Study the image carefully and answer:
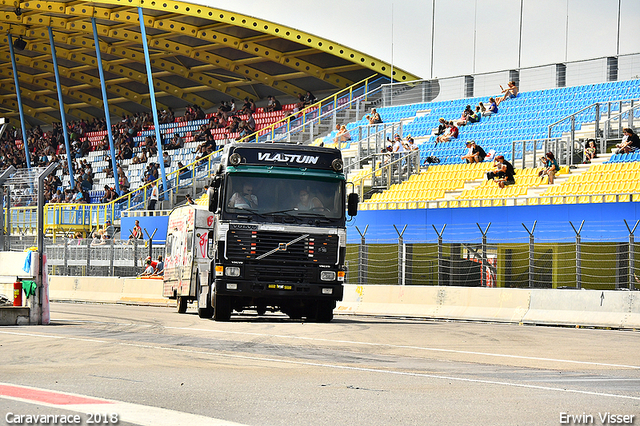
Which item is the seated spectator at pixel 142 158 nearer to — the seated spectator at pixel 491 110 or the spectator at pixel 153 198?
the spectator at pixel 153 198

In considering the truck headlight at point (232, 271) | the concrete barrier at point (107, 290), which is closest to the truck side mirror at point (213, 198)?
the truck headlight at point (232, 271)

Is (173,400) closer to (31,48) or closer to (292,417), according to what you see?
(292,417)

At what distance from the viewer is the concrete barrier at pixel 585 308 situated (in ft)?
60.7

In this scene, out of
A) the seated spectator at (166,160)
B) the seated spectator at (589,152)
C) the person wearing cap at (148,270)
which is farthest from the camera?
the seated spectator at (166,160)

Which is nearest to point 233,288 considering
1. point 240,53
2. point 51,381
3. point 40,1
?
point 51,381

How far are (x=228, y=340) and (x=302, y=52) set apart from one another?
36.0 m

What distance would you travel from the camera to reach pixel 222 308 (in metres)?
19.2

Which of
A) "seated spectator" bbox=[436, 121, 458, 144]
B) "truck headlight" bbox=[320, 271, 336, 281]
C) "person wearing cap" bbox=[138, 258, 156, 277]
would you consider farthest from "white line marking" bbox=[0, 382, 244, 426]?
"seated spectator" bbox=[436, 121, 458, 144]

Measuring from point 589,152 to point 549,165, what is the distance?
139 centimetres

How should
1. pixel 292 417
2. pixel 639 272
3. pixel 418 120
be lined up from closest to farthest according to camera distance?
1. pixel 292 417
2. pixel 639 272
3. pixel 418 120

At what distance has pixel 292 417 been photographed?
704 centimetres

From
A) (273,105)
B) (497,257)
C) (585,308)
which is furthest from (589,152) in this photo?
(273,105)

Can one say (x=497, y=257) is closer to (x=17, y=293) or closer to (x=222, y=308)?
(x=222, y=308)

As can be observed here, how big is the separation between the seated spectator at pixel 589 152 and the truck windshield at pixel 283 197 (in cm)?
1234
